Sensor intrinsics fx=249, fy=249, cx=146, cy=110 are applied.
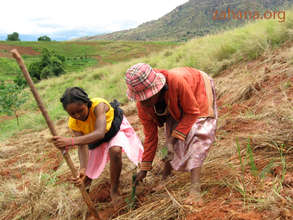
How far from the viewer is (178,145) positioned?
69.7 inches

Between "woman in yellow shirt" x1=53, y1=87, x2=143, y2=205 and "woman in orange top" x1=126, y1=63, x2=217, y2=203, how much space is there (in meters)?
0.24

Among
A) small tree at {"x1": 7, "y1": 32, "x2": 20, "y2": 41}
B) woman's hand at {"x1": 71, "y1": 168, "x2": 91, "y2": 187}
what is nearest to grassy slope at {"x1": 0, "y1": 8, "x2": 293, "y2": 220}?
woman's hand at {"x1": 71, "y1": 168, "x2": 91, "y2": 187}

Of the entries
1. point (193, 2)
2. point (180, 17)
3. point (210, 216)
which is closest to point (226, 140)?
point (210, 216)

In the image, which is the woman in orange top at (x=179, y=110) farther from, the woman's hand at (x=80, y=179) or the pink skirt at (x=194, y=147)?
the woman's hand at (x=80, y=179)

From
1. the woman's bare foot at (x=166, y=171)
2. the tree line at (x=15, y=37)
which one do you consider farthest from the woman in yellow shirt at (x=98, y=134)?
the tree line at (x=15, y=37)

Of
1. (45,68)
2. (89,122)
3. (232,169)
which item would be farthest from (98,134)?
(45,68)

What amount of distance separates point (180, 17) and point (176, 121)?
95402mm

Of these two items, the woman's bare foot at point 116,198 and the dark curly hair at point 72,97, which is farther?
the woman's bare foot at point 116,198

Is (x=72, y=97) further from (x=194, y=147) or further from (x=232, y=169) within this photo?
(x=232, y=169)

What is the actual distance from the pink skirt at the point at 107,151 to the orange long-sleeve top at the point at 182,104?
261mm

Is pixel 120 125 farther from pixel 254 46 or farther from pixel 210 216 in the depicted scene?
pixel 254 46

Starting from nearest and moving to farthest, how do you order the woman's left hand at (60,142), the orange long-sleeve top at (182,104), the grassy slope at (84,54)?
the woman's left hand at (60,142), the orange long-sleeve top at (182,104), the grassy slope at (84,54)

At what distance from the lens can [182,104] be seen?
5.33ft

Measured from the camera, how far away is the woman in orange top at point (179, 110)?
148cm
